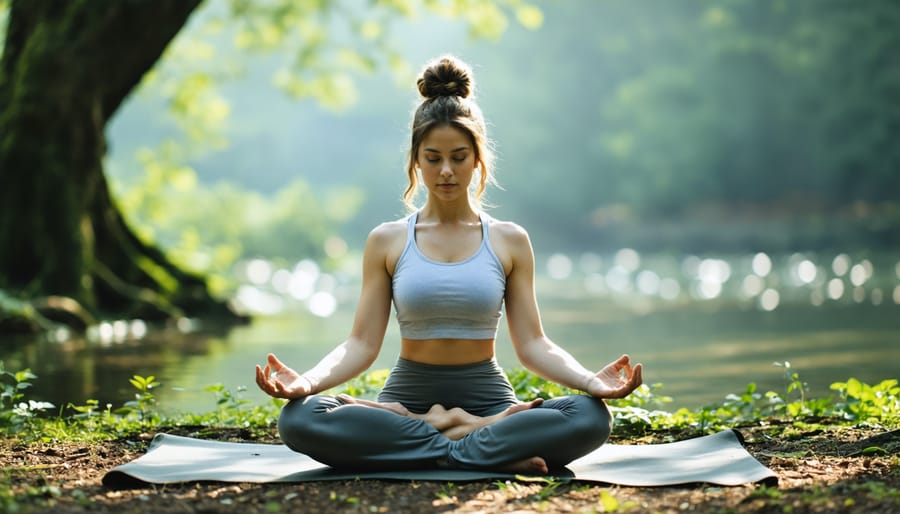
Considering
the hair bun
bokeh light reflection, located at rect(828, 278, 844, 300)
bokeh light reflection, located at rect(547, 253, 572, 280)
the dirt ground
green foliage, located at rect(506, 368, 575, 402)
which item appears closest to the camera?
the dirt ground

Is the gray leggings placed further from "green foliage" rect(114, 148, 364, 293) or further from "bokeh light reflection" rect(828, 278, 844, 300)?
"green foliage" rect(114, 148, 364, 293)

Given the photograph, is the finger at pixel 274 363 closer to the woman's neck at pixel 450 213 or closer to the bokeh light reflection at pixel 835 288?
the woman's neck at pixel 450 213

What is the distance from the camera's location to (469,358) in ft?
14.4

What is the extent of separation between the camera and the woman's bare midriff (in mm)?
4340

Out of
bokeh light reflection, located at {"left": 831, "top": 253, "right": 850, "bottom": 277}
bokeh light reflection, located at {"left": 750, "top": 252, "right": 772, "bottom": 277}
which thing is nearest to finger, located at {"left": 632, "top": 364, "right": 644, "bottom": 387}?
bokeh light reflection, located at {"left": 831, "top": 253, "right": 850, "bottom": 277}

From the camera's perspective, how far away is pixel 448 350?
434 centimetres

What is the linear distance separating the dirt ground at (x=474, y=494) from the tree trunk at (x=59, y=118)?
8352mm

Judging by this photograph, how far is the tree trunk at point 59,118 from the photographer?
1206 centimetres

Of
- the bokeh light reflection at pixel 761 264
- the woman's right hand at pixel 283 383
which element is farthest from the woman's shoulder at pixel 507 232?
the bokeh light reflection at pixel 761 264

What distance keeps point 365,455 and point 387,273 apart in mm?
830

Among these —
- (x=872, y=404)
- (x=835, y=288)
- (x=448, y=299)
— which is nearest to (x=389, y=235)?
(x=448, y=299)

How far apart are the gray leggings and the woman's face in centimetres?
94

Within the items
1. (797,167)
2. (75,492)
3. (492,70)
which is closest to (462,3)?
(75,492)

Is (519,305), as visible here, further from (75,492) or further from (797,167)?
(797,167)
